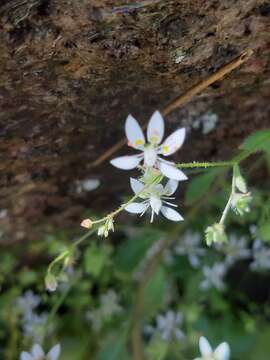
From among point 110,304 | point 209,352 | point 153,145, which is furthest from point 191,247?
point 153,145

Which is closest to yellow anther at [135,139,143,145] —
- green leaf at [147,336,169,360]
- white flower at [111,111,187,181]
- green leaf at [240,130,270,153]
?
white flower at [111,111,187,181]

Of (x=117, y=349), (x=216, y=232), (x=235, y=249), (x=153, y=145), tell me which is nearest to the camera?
(x=216, y=232)

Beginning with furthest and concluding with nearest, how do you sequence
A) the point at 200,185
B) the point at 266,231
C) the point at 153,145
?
the point at 200,185 < the point at 266,231 < the point at 153,145

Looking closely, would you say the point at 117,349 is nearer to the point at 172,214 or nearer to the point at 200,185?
the point at 200,185

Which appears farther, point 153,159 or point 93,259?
point 93,259

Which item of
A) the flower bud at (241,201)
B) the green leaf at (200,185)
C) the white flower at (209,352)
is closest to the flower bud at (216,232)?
the flower bud at (241,201)

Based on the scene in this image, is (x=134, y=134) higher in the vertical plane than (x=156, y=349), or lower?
higher

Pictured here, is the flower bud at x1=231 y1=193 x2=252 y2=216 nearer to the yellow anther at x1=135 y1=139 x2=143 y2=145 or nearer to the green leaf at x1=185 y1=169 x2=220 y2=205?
the yellow anther at x1=135 y1=139 x2=143 y2=145
